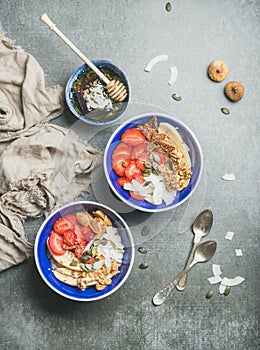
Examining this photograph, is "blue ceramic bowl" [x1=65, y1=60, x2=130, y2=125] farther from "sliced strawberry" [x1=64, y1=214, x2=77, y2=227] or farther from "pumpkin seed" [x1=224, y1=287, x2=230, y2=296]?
"pumpkin seed" [x1=224, y1=287, x2=230, y2=296]

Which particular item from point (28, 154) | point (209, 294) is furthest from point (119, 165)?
point (209, 294)

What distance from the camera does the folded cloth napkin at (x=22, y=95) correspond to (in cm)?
152

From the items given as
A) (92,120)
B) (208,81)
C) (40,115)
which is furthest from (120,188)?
(208,81)

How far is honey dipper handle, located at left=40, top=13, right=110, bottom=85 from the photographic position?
146cm

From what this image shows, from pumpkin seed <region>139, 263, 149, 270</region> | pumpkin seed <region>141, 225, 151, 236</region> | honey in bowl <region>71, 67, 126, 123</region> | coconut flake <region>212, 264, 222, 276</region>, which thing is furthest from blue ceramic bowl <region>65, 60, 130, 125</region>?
coconut flake <region>212, 264, 222, 276</region>

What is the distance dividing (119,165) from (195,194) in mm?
260

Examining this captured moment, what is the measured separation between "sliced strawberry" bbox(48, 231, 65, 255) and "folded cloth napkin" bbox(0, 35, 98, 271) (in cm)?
8

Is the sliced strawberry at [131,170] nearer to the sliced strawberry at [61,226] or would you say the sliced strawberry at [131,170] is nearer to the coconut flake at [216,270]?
the sliced strawberry at [61,226]

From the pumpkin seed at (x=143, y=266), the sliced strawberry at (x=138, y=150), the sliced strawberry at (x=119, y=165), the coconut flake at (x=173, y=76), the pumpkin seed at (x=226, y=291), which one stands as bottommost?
the pumpkin seed at (x=143, y=266)

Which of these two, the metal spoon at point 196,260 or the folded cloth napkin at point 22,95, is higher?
the folded cloth napkin at point 22,95

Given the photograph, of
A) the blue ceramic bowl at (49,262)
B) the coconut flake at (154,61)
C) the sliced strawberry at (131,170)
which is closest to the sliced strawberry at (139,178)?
the sliced strawberry at (131,170)

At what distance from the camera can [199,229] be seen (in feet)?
5.21

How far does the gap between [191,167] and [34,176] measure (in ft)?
1.50

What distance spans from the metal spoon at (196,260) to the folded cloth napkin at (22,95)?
603 millimetres
